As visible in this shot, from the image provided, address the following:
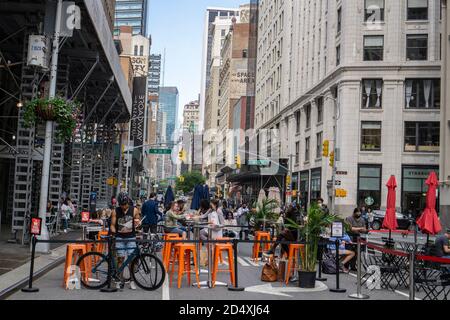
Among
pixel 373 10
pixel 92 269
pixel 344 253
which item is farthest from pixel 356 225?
pixel 373 10

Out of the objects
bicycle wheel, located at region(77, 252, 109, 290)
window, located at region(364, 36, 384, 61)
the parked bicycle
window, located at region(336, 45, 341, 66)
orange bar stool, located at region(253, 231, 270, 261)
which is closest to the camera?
the parked bicycle

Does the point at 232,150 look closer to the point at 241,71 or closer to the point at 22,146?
the point at 241,71

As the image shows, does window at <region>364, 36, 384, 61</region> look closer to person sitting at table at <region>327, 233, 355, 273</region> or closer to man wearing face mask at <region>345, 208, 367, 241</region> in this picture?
man wearing face mask at <region>345, 208, 367, 241</region>

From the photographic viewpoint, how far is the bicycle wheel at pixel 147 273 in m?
11.7

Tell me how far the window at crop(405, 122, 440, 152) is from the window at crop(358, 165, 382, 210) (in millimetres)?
3268

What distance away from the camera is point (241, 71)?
135125 millimetres

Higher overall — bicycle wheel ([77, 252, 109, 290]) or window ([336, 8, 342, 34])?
window ([336, 8, 342, 34])

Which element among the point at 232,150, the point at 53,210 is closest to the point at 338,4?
the point at 53,210

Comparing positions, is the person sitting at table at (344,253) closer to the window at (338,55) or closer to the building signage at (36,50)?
the building signage at (36,50)

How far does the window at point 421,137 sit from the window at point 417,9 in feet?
29.9

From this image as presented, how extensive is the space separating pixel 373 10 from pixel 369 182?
14.9m

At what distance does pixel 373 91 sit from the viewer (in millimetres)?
48531

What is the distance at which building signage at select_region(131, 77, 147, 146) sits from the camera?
91.4m

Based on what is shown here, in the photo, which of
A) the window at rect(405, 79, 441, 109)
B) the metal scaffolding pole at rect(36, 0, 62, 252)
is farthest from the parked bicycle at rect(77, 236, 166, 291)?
the window at rect(405, 79, 441, 109)
